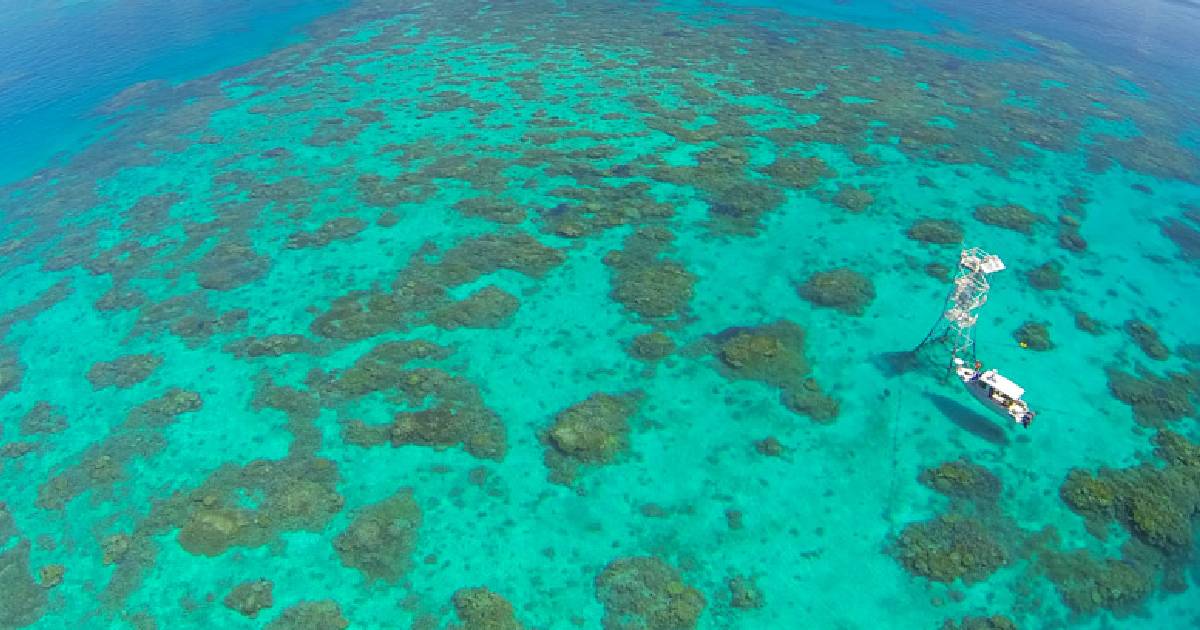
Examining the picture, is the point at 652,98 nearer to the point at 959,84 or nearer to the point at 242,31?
the point at 959,84

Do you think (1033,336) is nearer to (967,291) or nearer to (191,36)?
(967,291)

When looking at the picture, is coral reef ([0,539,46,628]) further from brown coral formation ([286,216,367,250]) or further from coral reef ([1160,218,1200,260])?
coral reef ([1160,218,1200,260])

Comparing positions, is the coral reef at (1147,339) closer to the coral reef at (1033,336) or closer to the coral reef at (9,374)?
the coral reef at (1033,336)

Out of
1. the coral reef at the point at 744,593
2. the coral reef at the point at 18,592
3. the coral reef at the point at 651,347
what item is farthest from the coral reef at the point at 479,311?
the coral reef at the point at 18,592

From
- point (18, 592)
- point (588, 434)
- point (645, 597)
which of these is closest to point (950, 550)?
point (645, 597)

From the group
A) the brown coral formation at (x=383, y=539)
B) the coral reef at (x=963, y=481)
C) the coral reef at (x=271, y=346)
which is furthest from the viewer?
the coral reef at (x=271, y=346)
